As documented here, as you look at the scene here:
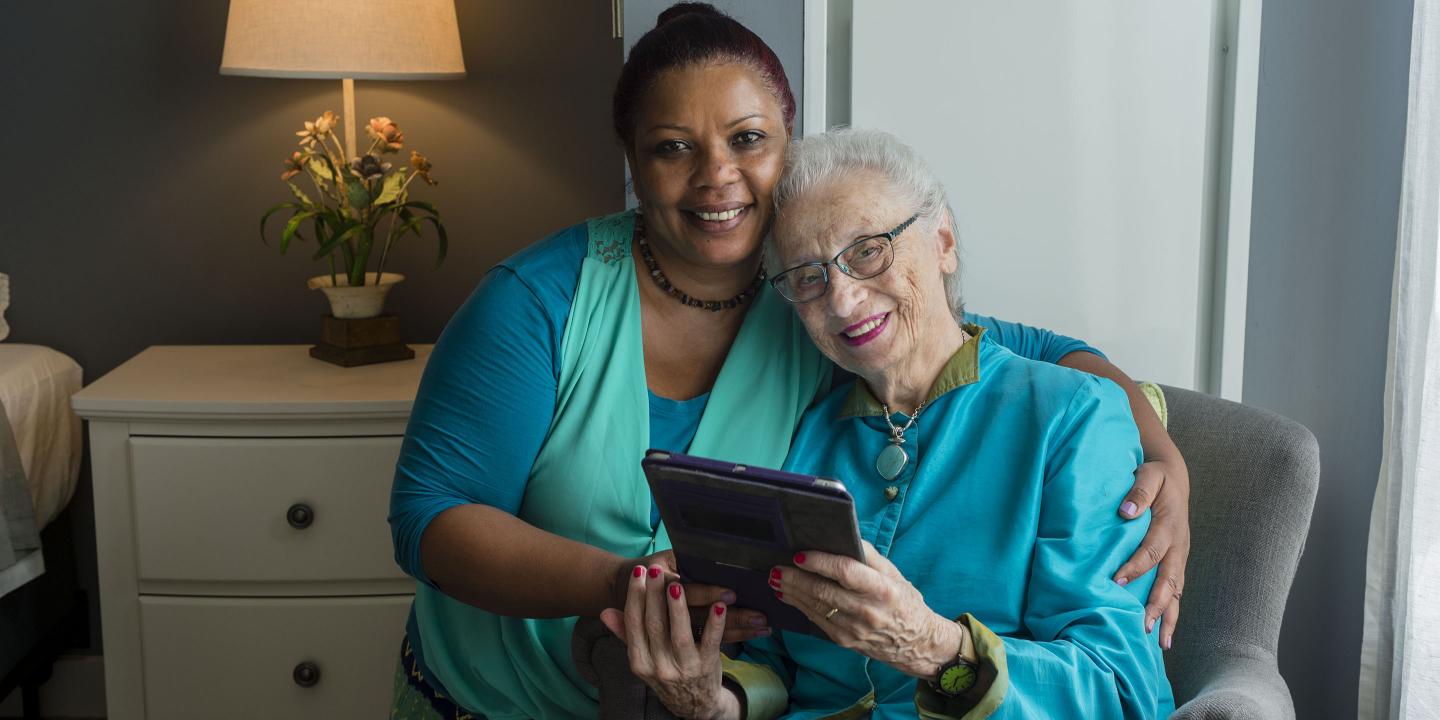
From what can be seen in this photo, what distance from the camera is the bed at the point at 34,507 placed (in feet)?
7.37

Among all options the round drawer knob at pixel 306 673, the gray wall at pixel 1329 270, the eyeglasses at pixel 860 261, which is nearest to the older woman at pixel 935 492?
the eyeglasses at pixel 860 261

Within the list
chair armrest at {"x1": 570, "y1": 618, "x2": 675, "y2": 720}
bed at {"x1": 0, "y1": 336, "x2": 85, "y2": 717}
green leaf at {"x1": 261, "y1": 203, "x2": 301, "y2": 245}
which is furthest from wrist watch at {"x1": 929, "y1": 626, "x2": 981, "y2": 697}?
bed at {"x1": 0, "y1": 336, "x2": 85, "y2": 717}

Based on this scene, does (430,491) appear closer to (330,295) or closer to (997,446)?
(997,446)

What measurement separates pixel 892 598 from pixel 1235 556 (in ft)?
1.96

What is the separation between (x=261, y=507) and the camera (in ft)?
7.24

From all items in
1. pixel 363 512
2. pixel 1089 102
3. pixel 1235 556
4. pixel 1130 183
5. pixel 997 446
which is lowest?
pixel 363 512

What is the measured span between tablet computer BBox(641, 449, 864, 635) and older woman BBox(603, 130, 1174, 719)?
0.16 ft

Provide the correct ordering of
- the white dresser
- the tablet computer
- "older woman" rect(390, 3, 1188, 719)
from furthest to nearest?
the white dresser
"older woman" rect(390, 3, 1188, 719)
the tablet computer

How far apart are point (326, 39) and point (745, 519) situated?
154cm

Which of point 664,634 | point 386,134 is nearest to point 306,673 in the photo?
point 386,134

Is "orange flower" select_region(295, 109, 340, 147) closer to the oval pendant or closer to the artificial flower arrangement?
the artificial flower arrangement

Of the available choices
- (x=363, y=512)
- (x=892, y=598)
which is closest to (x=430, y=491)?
(x=892, y=598)

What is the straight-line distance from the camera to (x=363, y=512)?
2.22 m

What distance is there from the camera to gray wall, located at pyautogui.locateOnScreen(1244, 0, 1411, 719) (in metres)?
1.71
